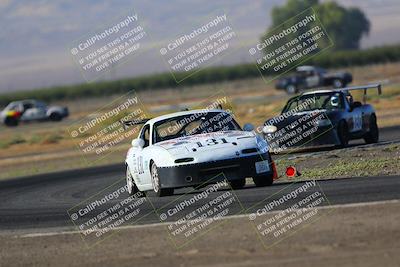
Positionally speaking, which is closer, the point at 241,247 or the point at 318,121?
the point at 241,247

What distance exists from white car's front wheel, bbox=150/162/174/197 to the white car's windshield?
861 mm

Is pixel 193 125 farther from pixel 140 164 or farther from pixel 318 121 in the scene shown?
pixel 318 121

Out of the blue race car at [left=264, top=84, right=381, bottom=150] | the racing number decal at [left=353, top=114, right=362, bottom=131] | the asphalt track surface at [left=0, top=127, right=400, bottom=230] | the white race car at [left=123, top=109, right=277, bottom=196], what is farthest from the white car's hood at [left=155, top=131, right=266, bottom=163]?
the racing number decal at [left=353, top=114, right=362, bottom=131]

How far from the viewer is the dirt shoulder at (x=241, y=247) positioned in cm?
965

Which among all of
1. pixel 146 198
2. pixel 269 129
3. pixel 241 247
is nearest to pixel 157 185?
pixel 146 198

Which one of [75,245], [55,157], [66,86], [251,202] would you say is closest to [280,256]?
[75,245]

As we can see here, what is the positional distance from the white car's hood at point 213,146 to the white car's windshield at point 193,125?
0.67m

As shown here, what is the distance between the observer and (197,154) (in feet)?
52.0

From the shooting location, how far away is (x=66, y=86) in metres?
119

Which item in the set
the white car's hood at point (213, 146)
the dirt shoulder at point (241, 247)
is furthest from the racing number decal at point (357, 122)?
the dirt shoulder at point (241, 247)

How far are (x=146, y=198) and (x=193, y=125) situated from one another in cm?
146

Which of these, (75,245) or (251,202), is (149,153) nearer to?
(251,202)

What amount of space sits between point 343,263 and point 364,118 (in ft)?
51.9

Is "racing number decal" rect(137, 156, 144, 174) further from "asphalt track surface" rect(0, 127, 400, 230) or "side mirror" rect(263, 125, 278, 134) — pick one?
"side mirror" rect(263, 125, 278, 134)
